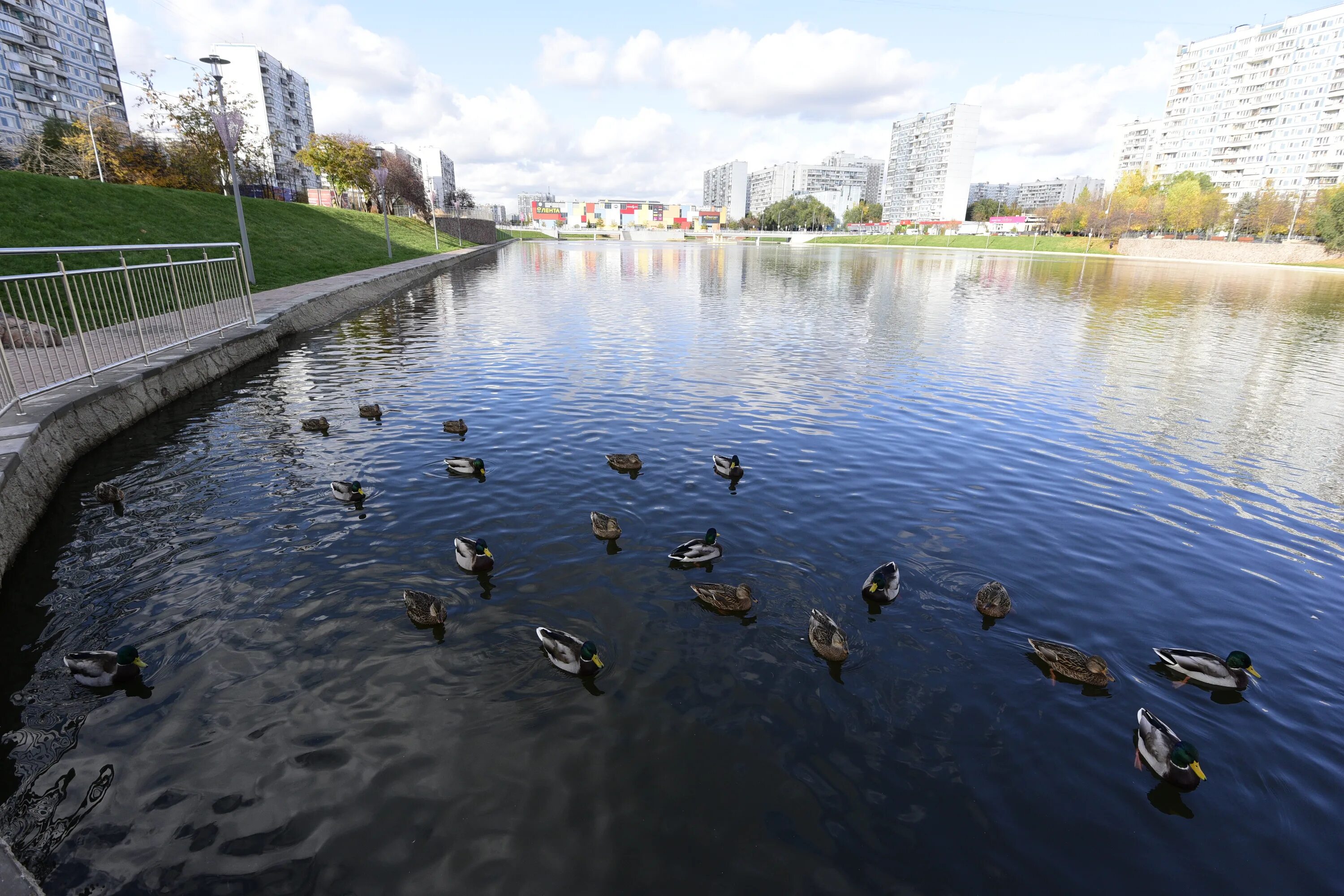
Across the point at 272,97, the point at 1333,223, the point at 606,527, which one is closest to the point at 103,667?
the point at 606,527

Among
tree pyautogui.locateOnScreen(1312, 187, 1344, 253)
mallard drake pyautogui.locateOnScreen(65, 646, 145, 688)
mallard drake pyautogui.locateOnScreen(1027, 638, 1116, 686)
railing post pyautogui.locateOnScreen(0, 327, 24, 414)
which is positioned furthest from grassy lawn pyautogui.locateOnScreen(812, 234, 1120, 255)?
mallard drake pyautogui.locateOnScreen(65, 646, 145, 688)

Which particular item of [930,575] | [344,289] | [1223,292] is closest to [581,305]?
[344,289]

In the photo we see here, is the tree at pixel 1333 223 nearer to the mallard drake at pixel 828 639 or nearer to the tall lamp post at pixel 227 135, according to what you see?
the mallard drake at pixel 828 639

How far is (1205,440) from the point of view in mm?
14023

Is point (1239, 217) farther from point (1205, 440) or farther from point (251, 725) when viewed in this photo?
point (251, 725)

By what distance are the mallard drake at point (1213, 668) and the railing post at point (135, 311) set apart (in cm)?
1809

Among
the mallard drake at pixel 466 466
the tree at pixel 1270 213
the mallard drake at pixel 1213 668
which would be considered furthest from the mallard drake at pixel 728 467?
the tree at pixel 1270 213

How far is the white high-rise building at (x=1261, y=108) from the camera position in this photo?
118500 millimetres

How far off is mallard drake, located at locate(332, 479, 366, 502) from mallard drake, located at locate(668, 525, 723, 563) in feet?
17.3

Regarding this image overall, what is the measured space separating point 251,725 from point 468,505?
4744 mm

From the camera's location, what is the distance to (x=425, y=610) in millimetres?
7129

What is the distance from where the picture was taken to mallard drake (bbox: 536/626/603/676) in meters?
6.44

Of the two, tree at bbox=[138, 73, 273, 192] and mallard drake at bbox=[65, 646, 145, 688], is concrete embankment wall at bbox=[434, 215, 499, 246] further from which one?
mallard drake at bbox=[65, 646, 145, 688]

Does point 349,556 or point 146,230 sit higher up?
point 146,230
